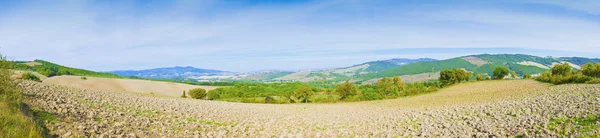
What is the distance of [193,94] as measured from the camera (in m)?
103

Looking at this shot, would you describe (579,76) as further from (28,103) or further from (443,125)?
(28,103)

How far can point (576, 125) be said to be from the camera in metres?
17.2

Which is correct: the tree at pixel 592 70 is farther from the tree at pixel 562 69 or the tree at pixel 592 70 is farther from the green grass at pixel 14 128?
the green grass at pixel 14 128

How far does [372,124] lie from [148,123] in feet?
63.9

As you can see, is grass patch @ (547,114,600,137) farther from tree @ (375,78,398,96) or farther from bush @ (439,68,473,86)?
bush @ (439,68,473,86)

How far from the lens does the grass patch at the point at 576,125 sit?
1577 cm

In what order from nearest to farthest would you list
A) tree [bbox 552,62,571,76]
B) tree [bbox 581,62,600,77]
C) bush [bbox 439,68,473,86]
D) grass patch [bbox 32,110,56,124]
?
grass patch [bbox 32,110,56,124], tree [bbox 581,62,600,77], tree [bbox 552,62,571,76], bush [bbox 439,68,473,86]

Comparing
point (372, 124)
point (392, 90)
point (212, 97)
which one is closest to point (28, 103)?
point (372, 124)

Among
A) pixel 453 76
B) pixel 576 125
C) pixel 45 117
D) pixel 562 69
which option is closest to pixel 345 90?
pixel 453 76

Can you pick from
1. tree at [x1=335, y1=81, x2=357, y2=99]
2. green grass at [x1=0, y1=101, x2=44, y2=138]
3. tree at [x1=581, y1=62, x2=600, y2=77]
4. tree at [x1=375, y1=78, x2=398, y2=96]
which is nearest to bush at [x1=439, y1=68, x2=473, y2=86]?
tree at [x1=375, y1=78, x2=398, y2=96]

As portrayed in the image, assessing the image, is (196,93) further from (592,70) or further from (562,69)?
(562,69)

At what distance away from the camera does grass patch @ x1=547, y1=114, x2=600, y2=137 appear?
51.8 ft

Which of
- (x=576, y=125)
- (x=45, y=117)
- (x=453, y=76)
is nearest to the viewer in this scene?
(x=45, y=117)

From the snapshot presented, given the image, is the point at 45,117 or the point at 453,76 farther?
the point at 453,76
